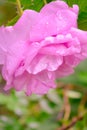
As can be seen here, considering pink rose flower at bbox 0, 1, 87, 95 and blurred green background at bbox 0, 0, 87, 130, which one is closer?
pink rose flower at bbox 0, 1, 87, 95

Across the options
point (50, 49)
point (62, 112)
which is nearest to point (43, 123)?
point (62, 112)

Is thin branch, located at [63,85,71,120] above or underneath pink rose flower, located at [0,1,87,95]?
underneath

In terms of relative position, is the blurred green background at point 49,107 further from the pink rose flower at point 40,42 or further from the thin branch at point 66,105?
the pink rose flower at point 40,42

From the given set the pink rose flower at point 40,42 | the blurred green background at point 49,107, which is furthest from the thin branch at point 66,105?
the pink rose flower at point 40,42

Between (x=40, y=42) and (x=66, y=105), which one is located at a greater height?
(x=40, y=42)

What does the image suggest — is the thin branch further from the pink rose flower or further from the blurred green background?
the pink rose flower

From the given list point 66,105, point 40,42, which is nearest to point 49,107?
point 66,105

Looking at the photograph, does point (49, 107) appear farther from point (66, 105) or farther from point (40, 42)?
point (40, 42)

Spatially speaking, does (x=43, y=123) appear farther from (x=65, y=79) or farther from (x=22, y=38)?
(x=22, y=38)

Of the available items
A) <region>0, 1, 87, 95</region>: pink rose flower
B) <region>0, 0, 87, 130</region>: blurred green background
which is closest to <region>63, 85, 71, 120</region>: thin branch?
<region>0, 0, 87, 130</region>: blurred green background
